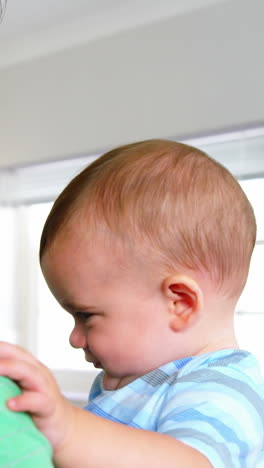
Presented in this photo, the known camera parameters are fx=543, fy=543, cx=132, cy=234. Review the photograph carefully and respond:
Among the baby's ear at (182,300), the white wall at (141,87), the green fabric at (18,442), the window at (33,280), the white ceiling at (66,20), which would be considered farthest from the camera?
the window at (33,280)

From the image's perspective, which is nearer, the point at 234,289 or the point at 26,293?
the point at 234,289

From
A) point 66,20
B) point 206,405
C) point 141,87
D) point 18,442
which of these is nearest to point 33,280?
point 141,87

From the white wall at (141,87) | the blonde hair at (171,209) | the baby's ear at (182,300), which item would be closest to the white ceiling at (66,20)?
the white wall at (141,87)

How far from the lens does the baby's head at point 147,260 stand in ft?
2.00

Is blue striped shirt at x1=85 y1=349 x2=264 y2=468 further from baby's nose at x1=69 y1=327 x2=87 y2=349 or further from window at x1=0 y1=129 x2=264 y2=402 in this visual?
window at x1=0 y1=129 x2=264 y2=402

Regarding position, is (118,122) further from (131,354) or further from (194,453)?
(194,453)

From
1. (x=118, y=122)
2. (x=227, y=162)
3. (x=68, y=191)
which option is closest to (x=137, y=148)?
(x=68, y=191)

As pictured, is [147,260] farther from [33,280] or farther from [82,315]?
[33,280]

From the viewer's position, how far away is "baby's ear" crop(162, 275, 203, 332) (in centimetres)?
61

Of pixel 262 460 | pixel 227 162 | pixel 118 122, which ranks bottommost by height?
pixel 262 460

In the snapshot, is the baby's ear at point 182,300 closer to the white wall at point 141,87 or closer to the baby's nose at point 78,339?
the baby's nose at point 78,339

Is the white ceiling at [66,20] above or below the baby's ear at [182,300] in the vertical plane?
above

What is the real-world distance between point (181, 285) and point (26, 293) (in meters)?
2.77

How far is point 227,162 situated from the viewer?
2.61 m
